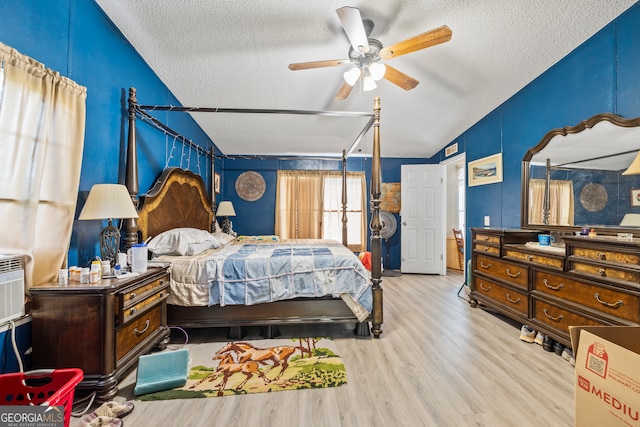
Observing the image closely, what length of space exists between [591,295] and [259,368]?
2.51m

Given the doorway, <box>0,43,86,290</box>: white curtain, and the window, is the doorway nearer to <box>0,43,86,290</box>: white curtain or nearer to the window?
the window

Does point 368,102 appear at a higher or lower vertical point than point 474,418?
higher

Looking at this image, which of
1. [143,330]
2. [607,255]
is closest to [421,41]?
[607,255]

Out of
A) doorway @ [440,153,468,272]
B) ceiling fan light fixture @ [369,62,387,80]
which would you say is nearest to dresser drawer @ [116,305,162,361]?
ceiling fan light fixture @ [369,62,387,80]

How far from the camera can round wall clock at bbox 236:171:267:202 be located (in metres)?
5.88

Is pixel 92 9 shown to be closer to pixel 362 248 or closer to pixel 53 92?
pixel 53 92

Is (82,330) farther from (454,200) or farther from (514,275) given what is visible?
(454,200)

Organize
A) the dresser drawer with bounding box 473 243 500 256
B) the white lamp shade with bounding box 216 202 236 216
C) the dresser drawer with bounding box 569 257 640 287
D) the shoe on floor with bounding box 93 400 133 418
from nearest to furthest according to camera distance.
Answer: the shoe on floor with bounding box 93 400 133 418, the dresser drawer with bounding box 569 257 640 287, the dresser drawer with bounding box 473 243 500 256, the white lamp shade with bounding box 216 202 236 216

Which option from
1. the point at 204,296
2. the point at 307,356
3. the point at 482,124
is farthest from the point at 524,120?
the point at 204,296

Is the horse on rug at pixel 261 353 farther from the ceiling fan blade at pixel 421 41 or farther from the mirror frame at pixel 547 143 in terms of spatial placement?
the mirror frame at pixel 547 143

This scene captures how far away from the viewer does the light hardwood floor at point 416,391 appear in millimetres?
1540

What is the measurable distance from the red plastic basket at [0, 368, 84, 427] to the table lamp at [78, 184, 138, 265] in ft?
2.41

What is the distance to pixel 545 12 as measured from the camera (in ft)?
6.97

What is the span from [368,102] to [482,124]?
1.81 metres
